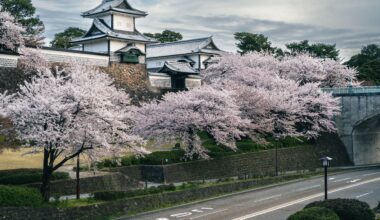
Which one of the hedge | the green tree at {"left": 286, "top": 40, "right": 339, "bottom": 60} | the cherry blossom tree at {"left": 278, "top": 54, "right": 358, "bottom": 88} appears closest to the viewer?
the hedge

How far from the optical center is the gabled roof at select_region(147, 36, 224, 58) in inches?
2643

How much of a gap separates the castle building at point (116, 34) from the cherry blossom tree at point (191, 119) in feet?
46.4

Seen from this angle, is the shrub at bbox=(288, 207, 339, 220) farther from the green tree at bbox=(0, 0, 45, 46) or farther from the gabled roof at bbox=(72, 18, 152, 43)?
the green tree at bbox=(0, 0, 45, 46)

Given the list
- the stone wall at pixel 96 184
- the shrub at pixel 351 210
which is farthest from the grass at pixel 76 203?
the shrub at pixel 351 210

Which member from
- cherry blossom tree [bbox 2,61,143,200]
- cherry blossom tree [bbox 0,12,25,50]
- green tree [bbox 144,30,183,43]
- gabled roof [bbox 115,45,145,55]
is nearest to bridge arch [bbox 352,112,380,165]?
gabled roof [bbox 115,45,145,55]

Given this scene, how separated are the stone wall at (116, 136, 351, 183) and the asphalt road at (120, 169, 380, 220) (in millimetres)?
4807

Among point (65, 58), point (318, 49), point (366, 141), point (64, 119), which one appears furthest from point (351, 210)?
point (318, 49)

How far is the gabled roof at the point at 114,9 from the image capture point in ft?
172

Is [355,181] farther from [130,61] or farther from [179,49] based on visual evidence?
[179,49]

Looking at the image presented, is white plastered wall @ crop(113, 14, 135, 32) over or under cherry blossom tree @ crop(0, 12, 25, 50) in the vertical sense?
over

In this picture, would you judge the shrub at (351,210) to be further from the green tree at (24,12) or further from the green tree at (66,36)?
the green tree at (66,36)

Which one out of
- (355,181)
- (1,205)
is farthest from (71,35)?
(1,205)

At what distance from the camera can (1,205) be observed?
2036 cm

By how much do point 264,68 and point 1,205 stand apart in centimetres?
3918
